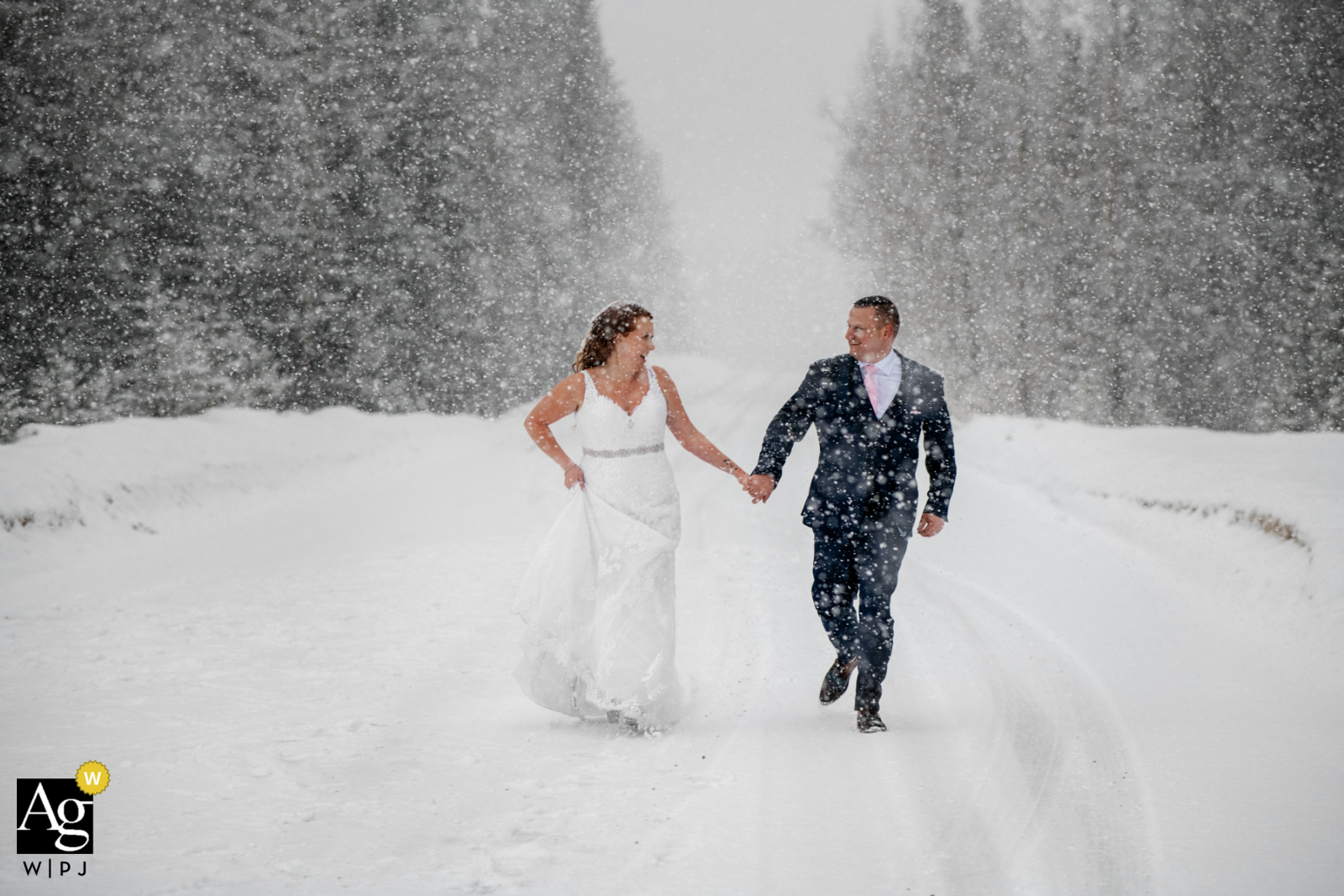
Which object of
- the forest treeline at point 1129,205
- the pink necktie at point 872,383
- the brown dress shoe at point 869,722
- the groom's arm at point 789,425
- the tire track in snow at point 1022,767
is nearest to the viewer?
the tire track in snow at point 1022,767

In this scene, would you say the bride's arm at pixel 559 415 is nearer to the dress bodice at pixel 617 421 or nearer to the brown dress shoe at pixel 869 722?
the dress bodice at pixel 617 421

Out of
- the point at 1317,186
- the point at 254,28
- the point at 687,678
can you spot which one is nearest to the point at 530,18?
the point at 254,28

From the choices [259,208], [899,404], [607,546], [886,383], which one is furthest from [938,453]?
[259,208]

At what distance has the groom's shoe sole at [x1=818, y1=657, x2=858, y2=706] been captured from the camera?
17.9ft

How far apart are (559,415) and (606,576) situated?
901 millimetres

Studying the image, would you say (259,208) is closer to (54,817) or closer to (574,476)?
(574,476)

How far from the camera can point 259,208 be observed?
22.0 meters

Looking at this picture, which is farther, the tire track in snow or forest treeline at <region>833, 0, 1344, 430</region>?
forest treeline at <region>833, 0, 1344, 430</region>

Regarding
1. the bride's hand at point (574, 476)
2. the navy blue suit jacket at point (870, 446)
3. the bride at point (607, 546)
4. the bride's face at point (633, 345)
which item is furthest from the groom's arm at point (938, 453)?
the bride's hand at point (574, 476)

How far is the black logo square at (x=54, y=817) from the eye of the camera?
365 centimetres

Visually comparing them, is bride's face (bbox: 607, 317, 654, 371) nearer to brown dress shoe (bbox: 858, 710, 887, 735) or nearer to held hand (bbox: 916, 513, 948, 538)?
held hand (bbox: 916, 513, 948, 538)

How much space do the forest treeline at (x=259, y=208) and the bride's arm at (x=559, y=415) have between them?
48.8ft

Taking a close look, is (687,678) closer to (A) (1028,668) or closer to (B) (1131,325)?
(A) (1028,668)

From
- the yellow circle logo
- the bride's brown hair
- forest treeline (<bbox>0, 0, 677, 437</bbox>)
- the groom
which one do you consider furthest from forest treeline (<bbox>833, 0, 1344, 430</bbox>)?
the yellow circle logo
